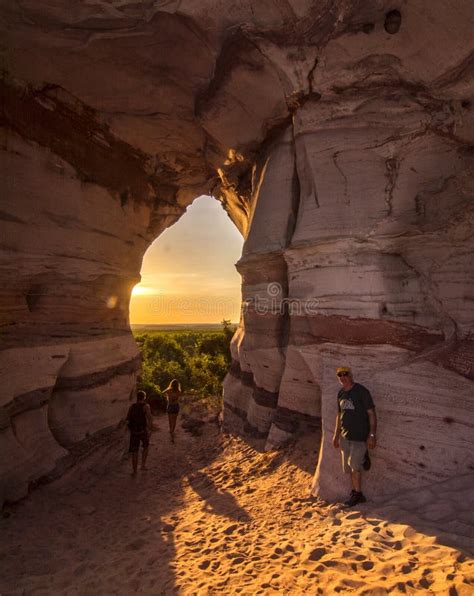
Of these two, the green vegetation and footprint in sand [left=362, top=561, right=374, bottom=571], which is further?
the green vegetation

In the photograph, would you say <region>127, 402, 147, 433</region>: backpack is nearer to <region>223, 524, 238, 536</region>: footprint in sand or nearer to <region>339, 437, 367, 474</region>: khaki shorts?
<region>223, 524, 238, 536</region>: footprint in sand

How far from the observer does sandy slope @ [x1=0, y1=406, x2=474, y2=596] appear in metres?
3.45

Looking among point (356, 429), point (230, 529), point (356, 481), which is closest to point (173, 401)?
point (230, 529)

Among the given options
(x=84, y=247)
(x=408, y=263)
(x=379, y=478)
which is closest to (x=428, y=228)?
(x=408, y=263)

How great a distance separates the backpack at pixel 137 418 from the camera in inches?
311

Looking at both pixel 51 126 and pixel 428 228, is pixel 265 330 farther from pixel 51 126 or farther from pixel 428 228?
pixel 51 126

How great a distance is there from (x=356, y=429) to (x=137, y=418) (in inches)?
194

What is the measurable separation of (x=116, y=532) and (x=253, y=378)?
438 cm

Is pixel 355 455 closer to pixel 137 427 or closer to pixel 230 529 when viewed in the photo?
pixel 230 529

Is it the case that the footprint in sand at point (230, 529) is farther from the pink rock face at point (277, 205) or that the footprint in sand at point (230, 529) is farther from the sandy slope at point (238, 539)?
the pink rock face at point (277, 205)

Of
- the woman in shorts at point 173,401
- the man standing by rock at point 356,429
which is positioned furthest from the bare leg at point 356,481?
the woman in shorts at point 173,401

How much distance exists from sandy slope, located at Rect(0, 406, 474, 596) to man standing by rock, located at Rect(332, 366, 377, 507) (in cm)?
36

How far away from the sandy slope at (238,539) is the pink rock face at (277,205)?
0.59 metres

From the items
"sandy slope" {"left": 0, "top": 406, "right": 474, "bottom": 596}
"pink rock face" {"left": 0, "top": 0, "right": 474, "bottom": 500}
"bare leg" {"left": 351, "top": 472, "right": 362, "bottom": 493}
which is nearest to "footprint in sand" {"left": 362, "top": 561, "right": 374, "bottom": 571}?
"sandy slope" {"left": 0, "top": 406, "right": 474, "bottom": 596}
